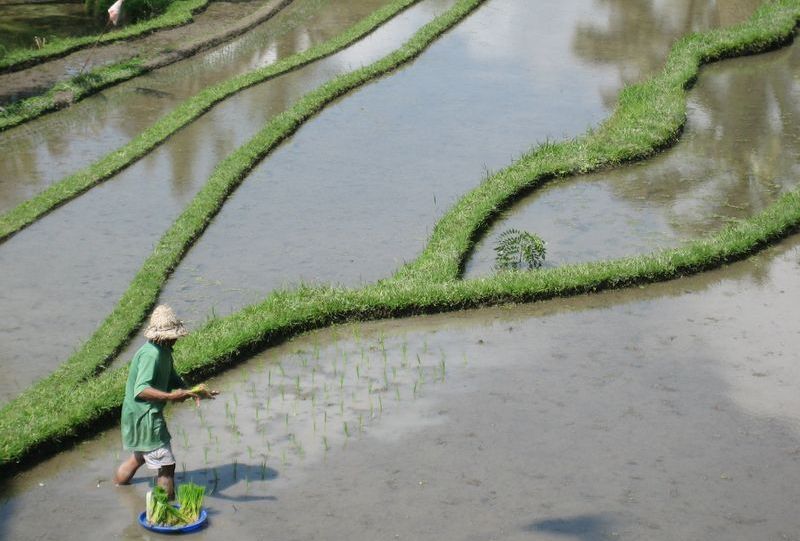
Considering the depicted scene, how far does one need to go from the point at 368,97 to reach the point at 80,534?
8922 mm

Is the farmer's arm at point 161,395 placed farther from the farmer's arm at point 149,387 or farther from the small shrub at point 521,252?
the small shrub at point 521,252

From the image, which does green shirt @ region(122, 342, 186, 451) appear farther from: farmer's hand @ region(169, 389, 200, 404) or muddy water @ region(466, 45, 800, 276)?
muddy water @ region(466, 45, 800, 276)

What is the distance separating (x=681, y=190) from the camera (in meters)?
11.2

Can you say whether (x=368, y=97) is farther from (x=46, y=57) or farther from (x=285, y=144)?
(x=46, y=57)

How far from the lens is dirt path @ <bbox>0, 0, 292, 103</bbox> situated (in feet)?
50.5

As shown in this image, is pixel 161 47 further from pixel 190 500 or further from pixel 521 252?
pixel 190 500

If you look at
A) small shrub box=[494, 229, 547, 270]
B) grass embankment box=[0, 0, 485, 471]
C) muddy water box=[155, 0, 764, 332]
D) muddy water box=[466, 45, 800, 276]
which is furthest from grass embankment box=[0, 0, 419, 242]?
small shrub box=[494, 229, 547, 270]

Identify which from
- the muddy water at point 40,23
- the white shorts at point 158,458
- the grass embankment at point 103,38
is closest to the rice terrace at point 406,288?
the white shorts at point 158,458

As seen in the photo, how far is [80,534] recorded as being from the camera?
239 inches

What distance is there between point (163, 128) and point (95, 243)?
325 cm

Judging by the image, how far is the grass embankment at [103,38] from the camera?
52.5 ft

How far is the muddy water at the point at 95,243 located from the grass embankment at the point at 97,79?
1872mm

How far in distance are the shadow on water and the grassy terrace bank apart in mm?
2698

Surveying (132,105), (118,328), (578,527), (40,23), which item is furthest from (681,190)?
(40,23)
